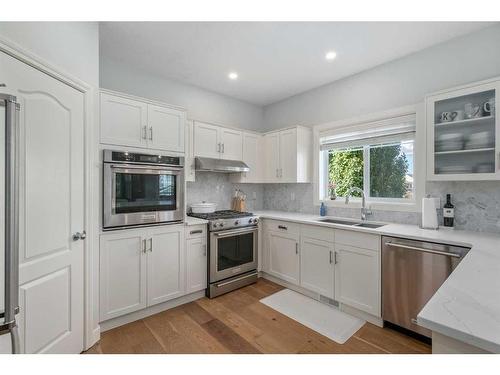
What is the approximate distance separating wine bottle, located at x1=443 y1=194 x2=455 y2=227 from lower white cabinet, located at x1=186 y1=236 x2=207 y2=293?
2487 millimetres

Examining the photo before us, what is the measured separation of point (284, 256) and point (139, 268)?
5.59ft

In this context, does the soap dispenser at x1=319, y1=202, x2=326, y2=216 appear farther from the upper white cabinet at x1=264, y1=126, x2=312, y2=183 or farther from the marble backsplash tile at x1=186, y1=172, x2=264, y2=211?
the marble backsplash tile at x1=186, y1=172, x2=264, y2=211

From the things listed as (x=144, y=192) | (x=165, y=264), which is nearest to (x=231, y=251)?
(x=165, y=264)

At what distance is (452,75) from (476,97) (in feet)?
1.41

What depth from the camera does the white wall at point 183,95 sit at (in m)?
2.80

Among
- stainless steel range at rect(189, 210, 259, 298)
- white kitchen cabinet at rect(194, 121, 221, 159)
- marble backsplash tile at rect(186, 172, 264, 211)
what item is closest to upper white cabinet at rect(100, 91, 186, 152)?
white kitchen cabinet at rect(194, 121, 221, 159)

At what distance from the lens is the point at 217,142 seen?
334cm

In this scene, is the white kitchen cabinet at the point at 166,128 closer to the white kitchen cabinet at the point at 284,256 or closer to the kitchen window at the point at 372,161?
the white kitchen cabinet at the point at 284,256

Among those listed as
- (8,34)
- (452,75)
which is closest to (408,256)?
(452,75)

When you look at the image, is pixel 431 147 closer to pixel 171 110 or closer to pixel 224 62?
pixel 224 62

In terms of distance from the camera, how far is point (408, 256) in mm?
2119

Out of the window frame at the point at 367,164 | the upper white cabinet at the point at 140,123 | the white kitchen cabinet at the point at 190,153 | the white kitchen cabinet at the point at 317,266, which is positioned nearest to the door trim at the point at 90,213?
the upper white cabinet at the point at 140,123

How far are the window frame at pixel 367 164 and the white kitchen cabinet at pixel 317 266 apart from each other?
2.54 ft

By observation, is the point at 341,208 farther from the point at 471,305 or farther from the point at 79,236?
the point at 79,236
